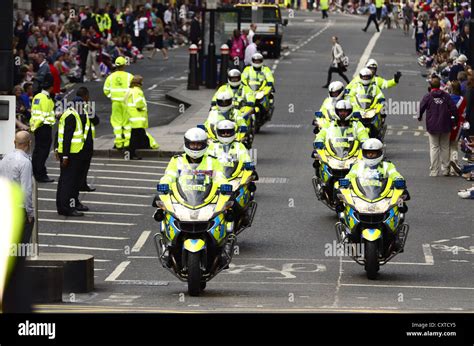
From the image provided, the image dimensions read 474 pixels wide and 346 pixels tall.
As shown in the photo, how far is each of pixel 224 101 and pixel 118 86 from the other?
607 centimetres

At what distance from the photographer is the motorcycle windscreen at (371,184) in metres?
19.5

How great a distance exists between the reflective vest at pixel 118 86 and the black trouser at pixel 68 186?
7.51 meters

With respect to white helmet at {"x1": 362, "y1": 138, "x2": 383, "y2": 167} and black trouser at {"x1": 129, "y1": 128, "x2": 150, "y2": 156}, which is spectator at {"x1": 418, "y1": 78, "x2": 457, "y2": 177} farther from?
white helmet at {"x1": 362, "y1": 138, "x2": 383, "y2": 167}

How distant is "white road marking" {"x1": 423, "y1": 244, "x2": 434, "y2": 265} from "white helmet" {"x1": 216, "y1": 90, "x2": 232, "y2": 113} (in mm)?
5785

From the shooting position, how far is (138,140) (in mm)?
31766

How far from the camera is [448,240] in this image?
22547 mm

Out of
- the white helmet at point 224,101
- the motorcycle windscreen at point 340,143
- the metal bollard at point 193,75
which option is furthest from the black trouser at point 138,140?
the metal bollard at point 193,75

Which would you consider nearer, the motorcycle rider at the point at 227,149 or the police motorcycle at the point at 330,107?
the motorcycle rider at the point at 227,149

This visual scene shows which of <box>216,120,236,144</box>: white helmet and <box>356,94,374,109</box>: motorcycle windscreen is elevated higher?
<box>216,120,236,144</box>: white helmet

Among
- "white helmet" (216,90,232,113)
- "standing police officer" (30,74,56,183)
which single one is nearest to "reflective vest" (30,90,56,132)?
"standing police officer" (30,74,56,183)

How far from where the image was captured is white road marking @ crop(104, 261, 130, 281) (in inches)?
755

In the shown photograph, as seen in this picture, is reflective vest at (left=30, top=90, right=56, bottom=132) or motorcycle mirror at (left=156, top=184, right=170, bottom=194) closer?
motorcycle mirror at (left=156, top=184, right=170, bottom=194)

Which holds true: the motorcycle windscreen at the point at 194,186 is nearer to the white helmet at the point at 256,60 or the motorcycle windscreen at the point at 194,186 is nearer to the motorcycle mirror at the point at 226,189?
the motorcycle mirror at the point at 226,189
